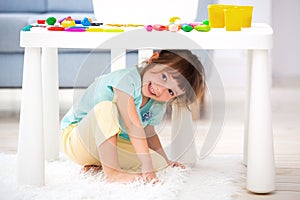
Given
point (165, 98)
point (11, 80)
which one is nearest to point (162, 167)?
point (165, 98)

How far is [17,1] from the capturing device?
2680 millimetres

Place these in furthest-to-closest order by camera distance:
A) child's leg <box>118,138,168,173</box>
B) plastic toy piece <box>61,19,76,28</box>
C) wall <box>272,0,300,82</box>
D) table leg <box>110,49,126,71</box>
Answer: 1. wall <box>272,0,300,82</box>
2. table leg <box>110,49,126,71</box>
3. child's leg <box>118,138,168,173</box>
4. plastic toy piece <box>61,19,76,28</box>

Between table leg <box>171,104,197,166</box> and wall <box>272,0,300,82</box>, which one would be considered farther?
wall <box>272,0,300,82</box>

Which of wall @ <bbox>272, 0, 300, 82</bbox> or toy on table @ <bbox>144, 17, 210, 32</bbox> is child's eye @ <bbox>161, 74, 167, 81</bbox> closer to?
toy on table @ <bbox>144, 17, 210, 32</bbox>

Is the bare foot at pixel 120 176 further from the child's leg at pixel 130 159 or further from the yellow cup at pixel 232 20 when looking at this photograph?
the yellow cup at pixel 232 20

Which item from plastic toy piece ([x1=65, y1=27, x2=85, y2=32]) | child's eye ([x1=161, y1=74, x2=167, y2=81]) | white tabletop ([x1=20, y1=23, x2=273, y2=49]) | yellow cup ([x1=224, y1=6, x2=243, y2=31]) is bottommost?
child's eye ([x1=161, y1=74, x2=167, y2=81])

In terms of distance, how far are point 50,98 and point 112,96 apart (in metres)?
0.24

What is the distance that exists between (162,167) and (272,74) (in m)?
1.96

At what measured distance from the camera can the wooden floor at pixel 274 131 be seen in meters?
1.45

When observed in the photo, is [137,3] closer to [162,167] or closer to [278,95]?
[162,167]

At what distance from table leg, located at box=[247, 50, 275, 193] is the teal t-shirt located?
0.26 metres

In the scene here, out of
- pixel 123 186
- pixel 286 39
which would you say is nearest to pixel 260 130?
pixel 123 186

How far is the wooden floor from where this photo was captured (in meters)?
1.45

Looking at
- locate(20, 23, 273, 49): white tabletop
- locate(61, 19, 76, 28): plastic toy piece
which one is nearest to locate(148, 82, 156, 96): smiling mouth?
locate(20, 23, 273, 49): white tabletop
